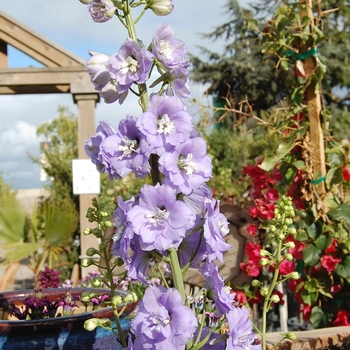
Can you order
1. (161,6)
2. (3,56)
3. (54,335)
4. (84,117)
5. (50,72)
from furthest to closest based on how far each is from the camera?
1. (3,56)
2. (50,72)
3. (84,117)
4. (54,335)
5. (161,6)

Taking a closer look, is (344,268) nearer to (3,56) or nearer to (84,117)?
(84,117)

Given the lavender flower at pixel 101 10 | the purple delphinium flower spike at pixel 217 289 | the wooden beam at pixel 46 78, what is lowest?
the purple delphinium flower spike at pixel 217 289

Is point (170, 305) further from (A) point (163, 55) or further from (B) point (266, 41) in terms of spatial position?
(B) point (266, 41)

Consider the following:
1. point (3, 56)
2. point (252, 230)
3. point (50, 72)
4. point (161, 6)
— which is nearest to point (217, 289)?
point (161, 6)

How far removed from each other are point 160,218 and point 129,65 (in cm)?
23

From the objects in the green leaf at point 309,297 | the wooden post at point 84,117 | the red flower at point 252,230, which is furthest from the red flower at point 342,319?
the wooden post at point 84,117

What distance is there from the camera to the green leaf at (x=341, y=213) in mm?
2352

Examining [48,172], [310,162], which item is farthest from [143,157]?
[48,172]

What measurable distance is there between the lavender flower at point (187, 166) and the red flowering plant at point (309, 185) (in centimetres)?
166

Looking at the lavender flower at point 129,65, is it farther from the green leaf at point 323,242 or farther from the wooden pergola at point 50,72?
the wooden pergola at point 50,72

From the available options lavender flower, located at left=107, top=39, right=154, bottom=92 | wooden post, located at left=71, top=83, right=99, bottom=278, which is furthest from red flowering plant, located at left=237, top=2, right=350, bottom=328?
wooden post, located at left=71, top=83, right=99, bottom=278

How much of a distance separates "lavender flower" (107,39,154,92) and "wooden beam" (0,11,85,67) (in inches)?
190

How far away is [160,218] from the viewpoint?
2.57ft

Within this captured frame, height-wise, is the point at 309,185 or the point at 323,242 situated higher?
the point at 309,185
